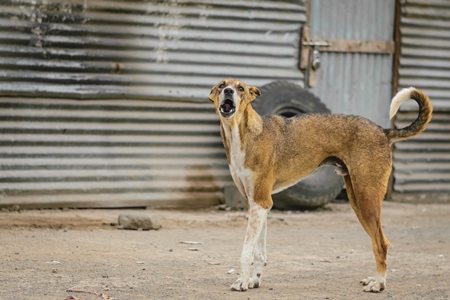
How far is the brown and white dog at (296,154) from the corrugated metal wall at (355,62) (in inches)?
213

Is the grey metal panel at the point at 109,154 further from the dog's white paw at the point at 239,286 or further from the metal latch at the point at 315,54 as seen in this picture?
the dog's white paw at the point at 239,286

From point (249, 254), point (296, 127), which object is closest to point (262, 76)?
point (296, 127)

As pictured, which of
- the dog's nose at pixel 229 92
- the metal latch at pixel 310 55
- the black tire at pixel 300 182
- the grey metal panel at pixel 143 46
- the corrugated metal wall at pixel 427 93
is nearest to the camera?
the dog's nose at pixel 229 92

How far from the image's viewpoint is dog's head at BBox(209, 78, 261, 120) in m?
7.21

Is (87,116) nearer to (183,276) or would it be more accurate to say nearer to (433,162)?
(183,276)

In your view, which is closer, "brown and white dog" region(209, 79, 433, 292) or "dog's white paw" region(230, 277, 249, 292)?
"dog's white paw" region(230, 277, 249, 292)

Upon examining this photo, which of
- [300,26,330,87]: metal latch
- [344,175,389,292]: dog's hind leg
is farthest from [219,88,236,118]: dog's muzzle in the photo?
[300,26,330,87]: metal latch

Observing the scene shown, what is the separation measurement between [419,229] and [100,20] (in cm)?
478

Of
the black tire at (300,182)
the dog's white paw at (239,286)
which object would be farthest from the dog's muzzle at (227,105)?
the black tire at (300,182)

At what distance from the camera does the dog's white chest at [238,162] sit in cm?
734

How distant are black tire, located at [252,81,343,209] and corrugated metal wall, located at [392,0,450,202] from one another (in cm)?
191

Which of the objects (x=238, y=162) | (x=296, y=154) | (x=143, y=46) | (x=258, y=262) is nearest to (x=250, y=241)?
(x=258, y=262)

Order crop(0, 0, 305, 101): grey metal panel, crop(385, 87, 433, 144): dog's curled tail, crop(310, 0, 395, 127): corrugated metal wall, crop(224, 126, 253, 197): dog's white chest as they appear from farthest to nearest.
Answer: crop(310, 0, 395, 127): corrugated metal wall → crop(0, 0, 305, 101): grey metal panel → crop(385, 87, 433, 144): dog's curled tail → crop(224, 126, 253, 197): dog's white chest

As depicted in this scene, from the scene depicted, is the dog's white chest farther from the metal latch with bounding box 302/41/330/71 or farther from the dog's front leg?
the metal latch with bounding box 302/41/330/71
